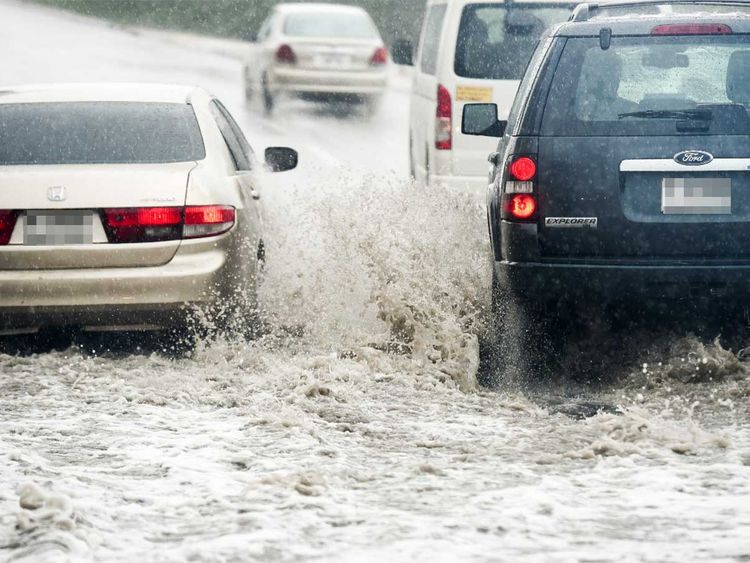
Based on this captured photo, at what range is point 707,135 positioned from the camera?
6996 mm

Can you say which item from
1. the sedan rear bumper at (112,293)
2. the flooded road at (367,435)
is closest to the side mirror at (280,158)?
the flooded road at (367,435)

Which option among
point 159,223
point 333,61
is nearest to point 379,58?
point 333,61

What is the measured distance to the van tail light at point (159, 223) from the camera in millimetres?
7723

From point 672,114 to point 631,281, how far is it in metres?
0.80

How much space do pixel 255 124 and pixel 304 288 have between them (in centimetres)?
1522

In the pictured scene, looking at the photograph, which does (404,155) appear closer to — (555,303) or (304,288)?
(304,288)

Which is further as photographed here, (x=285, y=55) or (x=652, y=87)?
(x=285, y=55)

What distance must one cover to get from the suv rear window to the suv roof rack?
0.43m

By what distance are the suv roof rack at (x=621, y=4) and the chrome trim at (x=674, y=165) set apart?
1086 mm

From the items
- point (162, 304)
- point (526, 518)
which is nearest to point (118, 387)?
Answer: point (162, 304)

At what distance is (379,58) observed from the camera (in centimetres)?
2636

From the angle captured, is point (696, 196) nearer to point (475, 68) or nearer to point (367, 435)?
point (367, 435)

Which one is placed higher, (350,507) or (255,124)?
(350,507)

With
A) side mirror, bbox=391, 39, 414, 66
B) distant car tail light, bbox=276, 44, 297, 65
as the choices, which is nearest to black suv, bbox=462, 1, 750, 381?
side mirror, bbox=391, 39, 414, 66
